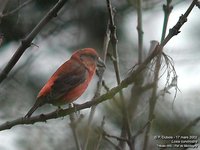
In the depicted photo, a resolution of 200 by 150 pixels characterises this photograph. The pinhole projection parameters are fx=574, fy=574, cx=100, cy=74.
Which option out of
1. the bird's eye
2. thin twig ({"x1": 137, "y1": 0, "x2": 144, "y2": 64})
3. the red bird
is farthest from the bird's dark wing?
thin twig ({"x1": 137, "y1": 0, "x2": 144, "y2": 64})

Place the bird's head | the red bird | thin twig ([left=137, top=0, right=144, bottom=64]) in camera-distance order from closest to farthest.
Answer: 1. thin twig ([left=137, top=0, right=144, bottom=64])
2. the red bird
3. the bird's head

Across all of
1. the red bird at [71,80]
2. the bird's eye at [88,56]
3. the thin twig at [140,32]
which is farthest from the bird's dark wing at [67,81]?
the thin twig at [140,32]

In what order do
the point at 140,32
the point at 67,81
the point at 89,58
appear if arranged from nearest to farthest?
the point at 140,32 < the point at 67,81 < the point at 89,58

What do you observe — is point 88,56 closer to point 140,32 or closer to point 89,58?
point 89,58

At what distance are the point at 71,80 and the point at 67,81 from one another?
5 centimetres

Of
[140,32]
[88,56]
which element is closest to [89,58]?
[88,56]

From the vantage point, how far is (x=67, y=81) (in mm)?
4977

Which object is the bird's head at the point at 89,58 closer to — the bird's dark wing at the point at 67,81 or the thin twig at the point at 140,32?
the bird's dark wing at the point at 67,81

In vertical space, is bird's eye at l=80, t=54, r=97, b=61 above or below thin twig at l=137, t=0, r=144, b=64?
above

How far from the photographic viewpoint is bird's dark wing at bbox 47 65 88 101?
15.3ft

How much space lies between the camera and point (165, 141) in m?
4.21

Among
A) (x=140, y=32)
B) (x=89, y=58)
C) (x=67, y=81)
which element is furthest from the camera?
(x=89, y=58)

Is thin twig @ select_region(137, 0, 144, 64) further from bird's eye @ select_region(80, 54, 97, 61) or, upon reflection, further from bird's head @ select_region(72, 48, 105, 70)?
bird's eye @ select_region(80, 54, 97, 61)

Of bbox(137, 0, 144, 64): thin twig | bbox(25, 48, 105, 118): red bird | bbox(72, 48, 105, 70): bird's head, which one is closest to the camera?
bbox(137, 0, 144, 64): thin twig
